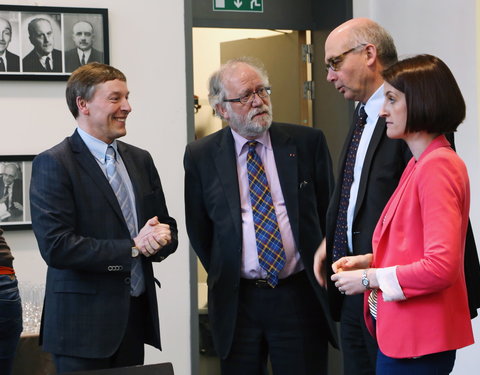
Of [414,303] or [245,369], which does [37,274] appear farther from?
[414,303]

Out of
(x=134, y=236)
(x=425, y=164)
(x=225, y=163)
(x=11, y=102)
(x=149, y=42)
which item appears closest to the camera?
(x=425, y=164)

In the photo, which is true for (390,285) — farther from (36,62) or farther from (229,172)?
(36,62)

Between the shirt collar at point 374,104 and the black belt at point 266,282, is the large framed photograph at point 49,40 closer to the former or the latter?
the black belt at point 266,282

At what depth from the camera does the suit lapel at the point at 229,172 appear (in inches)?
119

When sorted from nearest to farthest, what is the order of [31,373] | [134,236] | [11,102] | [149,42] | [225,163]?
[134,236] → [225,163] → [31,373] → [11,102] → [149,42]

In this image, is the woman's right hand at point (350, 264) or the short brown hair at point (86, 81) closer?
the woman's right hand at point (350, 264)

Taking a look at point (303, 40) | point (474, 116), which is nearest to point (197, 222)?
point (474, 116)

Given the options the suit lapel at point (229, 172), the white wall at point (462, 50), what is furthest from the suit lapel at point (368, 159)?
the white wall at point (462, 50)

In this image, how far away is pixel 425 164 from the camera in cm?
203

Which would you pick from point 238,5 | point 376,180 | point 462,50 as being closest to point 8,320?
point 376,180

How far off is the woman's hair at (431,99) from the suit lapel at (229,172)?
1.06 m

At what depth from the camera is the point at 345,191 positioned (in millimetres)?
2688

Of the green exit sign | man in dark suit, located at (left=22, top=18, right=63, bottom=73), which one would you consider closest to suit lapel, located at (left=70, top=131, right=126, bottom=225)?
man in dark suit, located at (left=22, top=18, right=63, bottom=73)

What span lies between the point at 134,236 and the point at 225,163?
508mm
